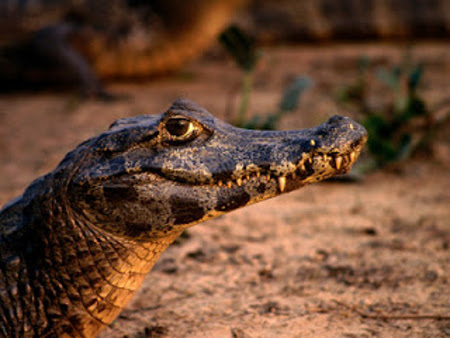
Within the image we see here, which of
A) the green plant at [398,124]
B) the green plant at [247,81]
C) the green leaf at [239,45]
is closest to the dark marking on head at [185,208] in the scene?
the green plant at [247,81]

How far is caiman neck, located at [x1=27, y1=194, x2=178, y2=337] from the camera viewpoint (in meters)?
1.92

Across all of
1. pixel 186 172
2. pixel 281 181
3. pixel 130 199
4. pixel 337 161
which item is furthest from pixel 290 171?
pixel 130 199

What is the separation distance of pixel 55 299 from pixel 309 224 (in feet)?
6.00

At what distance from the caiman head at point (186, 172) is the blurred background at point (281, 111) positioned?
1.81ft

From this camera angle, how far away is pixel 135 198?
1913 millimetres

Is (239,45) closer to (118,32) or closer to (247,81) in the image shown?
(247,81)

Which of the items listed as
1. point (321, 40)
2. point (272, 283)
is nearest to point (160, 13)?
point (321, 40)

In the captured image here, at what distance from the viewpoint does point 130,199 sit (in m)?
1.91

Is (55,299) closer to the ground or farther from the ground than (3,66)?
closer to the ground

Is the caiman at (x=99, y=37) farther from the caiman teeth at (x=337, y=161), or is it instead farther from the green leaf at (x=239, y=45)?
the caiman teeth at (x=337, y=161)

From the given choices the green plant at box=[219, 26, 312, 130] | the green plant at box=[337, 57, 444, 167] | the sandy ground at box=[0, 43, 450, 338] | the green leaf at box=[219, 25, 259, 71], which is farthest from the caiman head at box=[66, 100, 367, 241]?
the green leaf at box=[219, 25, 259, 71]

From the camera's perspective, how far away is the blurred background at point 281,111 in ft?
7.90

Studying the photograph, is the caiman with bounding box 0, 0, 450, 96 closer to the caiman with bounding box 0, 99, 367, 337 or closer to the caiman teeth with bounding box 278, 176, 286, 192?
the caiman with bounding box 0, 99, 367, 337

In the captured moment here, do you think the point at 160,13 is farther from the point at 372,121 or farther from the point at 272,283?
the point at 272,283
